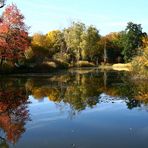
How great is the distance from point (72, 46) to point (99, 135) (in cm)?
9291

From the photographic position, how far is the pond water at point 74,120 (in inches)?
577

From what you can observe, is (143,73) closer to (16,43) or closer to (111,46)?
(16,43)

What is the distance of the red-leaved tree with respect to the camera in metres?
52.5

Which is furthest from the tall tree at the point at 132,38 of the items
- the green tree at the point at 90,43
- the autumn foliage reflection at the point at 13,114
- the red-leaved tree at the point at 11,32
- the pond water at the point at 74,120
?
the autumn foliage reflection at the point at 13,114

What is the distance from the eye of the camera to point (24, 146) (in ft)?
45.8

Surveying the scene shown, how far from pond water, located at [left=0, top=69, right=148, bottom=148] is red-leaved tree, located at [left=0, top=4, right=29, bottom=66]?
2324cm

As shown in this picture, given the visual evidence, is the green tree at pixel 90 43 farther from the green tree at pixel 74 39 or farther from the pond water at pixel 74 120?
the pond water at pixel 74 120

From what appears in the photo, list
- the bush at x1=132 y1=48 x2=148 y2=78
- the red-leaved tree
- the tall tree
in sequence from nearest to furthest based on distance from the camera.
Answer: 1. the bush at x1=132 y1=48 x2=148 y2=78
2. the red-leaved tree
3. the tall tree

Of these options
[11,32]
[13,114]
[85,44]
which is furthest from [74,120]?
[85,44]

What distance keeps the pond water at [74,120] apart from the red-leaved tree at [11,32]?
915 inches

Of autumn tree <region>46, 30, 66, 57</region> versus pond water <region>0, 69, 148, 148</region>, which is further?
autumn tree <region>46, 30, 66, 57</region>

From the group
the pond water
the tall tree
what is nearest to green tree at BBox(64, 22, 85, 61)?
the tall tree

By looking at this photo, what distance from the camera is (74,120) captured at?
1936cm

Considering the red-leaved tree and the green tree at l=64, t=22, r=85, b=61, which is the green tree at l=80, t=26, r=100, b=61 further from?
the red-leaved tree
